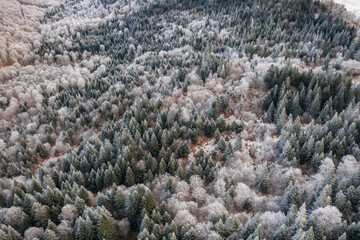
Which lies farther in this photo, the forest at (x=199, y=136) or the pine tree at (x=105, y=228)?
the forest at (x=199, y=136)

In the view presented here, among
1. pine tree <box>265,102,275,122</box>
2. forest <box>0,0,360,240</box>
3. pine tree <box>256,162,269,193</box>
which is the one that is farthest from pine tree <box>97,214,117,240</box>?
pine tree <box>265,102,275,122</box>

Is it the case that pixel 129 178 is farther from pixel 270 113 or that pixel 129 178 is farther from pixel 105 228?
pixel 270 113

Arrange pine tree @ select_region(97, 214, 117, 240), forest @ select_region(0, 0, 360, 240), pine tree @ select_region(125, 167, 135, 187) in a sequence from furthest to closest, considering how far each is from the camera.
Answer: pine tree @ select_region(125, 167, 135, 187) → forest @ select_region(0, 0, 360, 240) → pine tree @ select_region(97, 214, 117, 240)

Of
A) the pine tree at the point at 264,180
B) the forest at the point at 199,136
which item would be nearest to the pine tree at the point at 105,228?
the forest at the point at 199,136

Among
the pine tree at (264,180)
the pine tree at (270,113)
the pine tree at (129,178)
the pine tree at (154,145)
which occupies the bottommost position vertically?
the pine tree at (129,178)

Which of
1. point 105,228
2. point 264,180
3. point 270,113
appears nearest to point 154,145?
point 105,228

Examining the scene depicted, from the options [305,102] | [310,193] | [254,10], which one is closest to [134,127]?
[310,193]

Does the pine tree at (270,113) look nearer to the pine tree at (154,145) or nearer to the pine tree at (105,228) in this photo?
the pine tree at (154,145)

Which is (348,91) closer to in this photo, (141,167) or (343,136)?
(343,136)

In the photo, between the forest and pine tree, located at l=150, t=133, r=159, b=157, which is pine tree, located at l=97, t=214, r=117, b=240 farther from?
pine tree, located at l=150, t=133, r=159, b=157
